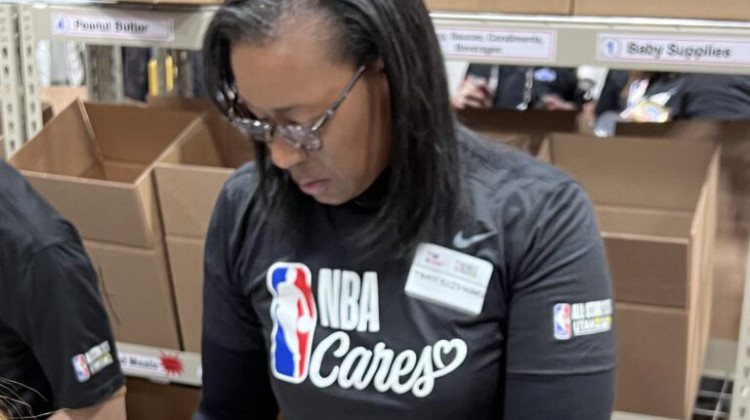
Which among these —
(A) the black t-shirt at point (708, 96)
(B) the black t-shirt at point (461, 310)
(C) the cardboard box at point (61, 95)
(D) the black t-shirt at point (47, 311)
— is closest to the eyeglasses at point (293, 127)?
(B) the black t-shirt at point (461, 310)

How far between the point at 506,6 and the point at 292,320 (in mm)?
713

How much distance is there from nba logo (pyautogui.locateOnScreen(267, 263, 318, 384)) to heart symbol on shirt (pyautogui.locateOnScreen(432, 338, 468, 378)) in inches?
6.1

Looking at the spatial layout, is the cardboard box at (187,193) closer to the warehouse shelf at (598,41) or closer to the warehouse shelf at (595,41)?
the warehouse shelf at (595,41)

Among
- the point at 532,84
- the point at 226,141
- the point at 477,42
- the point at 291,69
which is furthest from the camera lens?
the point at 532,84

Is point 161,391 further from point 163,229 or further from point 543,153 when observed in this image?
point 543,153

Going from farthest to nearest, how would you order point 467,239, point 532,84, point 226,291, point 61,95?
point 532,84
point 61,95
point 226,291
point 467,239

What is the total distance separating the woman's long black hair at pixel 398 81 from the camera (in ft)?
2.84

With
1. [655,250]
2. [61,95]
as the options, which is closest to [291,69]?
[655,250]

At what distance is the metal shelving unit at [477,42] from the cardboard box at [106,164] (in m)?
0.09

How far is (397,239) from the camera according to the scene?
3.22ft

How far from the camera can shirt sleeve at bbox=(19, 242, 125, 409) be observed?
4.16ft

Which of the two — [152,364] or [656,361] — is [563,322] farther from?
[152,364]

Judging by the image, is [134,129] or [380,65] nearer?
[380,65]

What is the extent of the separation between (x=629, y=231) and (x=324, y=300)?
0.82 metres
